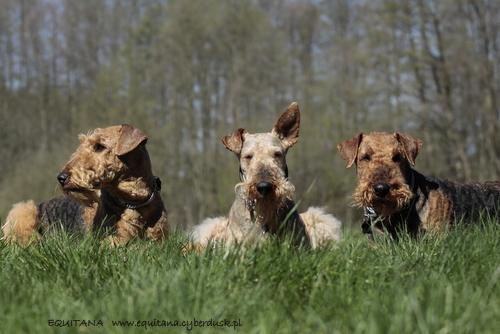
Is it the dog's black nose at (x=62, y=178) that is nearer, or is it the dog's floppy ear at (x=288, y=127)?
the dog's black nose at (x=62, y=178)

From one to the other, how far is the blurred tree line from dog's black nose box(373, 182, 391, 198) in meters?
11.0

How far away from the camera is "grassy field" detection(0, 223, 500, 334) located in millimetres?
2166

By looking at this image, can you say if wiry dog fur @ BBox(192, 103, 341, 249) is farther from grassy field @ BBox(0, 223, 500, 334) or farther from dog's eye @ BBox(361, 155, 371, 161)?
dog's eye @ BBox(361, 155, 371, 161)

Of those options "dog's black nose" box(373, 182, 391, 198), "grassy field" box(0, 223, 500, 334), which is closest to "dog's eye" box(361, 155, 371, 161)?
"dog's black nose" box(373, 182, 391, 198)

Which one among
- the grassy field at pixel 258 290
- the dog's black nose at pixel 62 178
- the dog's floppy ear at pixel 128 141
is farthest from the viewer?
the dog's floppy ear at pixel 128 141

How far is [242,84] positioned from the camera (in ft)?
74.8

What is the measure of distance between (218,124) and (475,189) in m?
18.6

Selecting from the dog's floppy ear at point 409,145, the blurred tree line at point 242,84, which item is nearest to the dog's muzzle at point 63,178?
the dog's floppy ear at point 409,145

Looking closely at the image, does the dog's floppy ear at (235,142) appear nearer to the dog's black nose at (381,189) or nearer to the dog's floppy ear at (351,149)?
the dog's floppy ear at (351,149)

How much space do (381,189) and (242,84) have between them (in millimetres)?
19113

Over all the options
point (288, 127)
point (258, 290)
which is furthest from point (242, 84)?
point (258, 290)

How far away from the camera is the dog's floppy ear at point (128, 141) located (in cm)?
457

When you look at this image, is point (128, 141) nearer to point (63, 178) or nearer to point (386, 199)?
point (63, 178)

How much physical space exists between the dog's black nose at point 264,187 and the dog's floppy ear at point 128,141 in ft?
4.44
